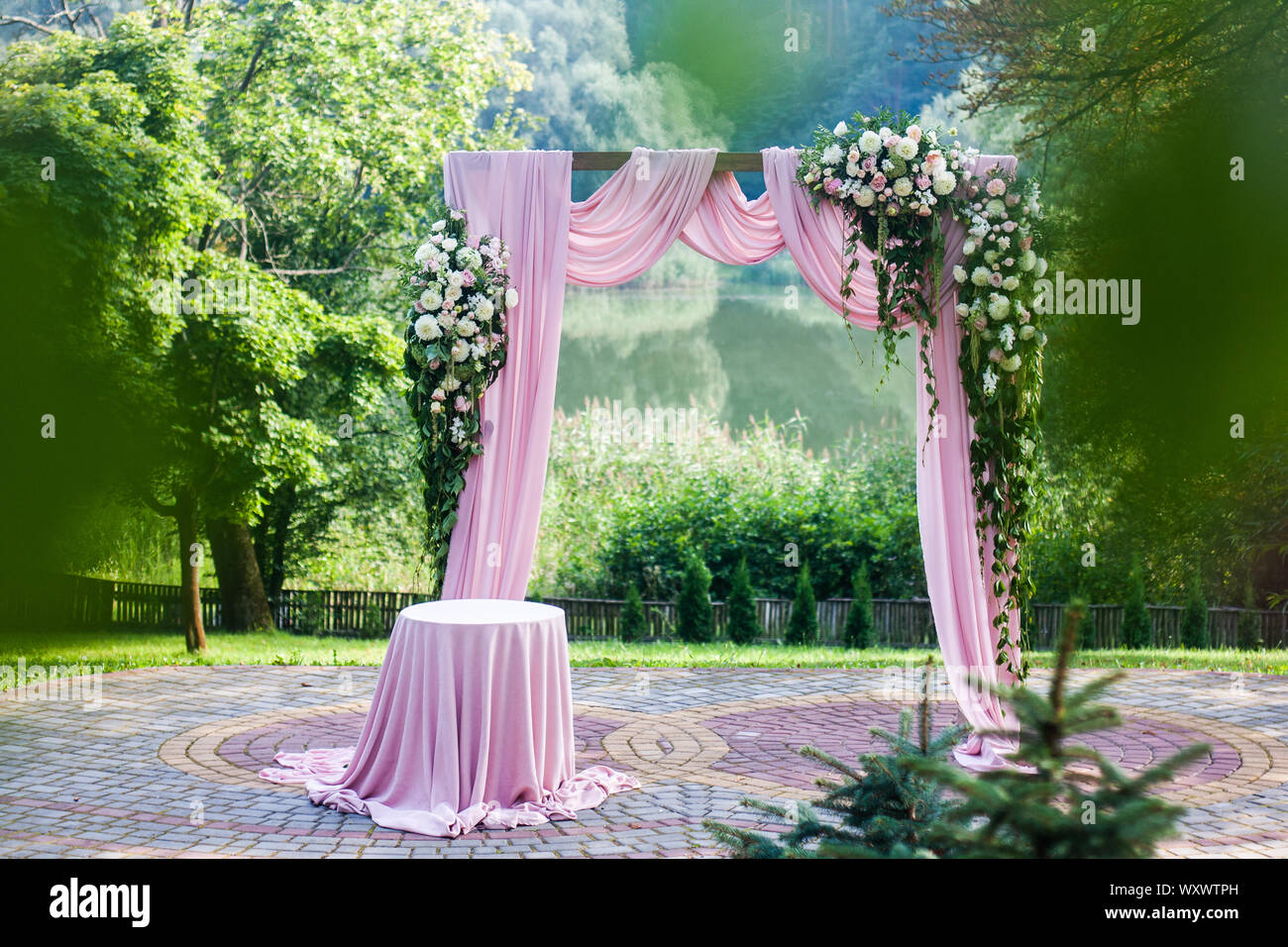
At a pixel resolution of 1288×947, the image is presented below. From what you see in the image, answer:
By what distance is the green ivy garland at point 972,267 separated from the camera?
19.8 feet

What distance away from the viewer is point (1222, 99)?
40.9 ft

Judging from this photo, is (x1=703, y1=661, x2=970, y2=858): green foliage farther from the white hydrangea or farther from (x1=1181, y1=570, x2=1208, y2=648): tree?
(x1=1181, y1=570, x2=1208, y2=648): tree

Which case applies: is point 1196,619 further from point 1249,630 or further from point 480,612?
point 480,612

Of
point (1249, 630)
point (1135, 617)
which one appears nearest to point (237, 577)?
point (1135, 617)

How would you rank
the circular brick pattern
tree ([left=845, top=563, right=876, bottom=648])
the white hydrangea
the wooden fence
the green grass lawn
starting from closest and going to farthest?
the circular brick pattern < the white hydrangea < the green grass lawn < tree ([left=845, top=563, right=876, bottom=648]) < the wooden fence

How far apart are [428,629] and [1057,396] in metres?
11.3

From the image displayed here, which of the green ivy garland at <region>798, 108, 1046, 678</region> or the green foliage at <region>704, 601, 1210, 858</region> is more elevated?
the green ivy garland at <region>798, 108, 1046, 678</region>

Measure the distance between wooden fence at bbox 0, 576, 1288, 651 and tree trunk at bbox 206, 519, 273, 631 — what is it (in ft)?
0.94

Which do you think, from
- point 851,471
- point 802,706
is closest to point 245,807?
point 802,706

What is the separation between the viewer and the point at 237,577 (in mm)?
14180

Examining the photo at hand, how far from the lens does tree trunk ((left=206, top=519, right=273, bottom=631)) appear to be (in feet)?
46.3

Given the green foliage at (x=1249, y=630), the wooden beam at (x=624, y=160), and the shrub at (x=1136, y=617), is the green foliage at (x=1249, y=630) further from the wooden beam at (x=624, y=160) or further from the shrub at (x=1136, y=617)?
the wooden beam at (x=624, y=160)

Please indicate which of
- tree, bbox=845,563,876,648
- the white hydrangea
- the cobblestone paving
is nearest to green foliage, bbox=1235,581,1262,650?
the cobblestone paving

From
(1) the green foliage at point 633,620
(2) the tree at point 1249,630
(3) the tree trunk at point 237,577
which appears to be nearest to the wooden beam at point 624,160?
(1) the green foliage at point 633,620
